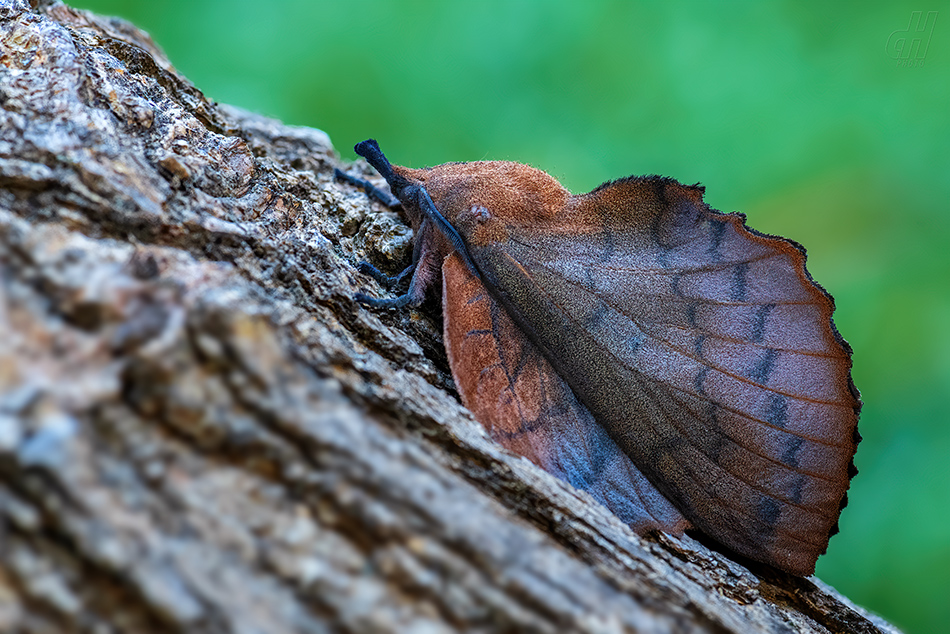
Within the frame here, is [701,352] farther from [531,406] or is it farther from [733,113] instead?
[733,113]

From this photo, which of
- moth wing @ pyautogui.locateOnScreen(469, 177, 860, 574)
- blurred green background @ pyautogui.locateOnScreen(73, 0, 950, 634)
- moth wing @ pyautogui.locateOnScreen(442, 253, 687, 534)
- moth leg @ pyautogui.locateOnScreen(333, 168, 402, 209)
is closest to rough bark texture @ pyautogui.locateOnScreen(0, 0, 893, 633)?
moth wing @ pyautogui.locateOnScreen(442, 253, 687, 534)

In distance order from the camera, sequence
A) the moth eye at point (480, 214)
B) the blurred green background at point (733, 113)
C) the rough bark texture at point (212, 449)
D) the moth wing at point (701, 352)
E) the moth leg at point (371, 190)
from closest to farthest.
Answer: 1. the rough bark texture at point (212, 449)
2. the moth wing at point (701, 352)
3. the moth eye at point (480, 214)
4. the moth leg at point (371, 190)
5. the blurred green background at point (733, 113)

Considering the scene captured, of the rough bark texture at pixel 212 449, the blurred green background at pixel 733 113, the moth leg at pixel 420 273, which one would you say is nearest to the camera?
the rough bark texture at pixel 212 449

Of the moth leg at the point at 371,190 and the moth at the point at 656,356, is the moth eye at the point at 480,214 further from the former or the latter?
the moth leg at the point at 371,190

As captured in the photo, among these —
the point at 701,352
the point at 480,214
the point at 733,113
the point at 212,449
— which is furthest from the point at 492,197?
the point at 733,113

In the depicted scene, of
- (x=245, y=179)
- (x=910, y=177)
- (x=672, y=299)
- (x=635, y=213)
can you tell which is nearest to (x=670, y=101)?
(x=910, y=177)

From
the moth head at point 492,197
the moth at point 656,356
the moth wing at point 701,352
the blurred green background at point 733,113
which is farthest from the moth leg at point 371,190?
the blurred green background at point 733,113
